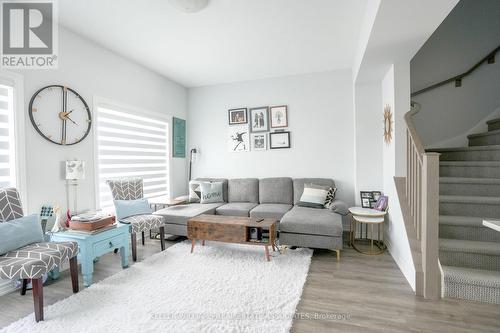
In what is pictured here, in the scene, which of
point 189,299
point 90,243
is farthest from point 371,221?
point 90,243

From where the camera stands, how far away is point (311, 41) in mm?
3117

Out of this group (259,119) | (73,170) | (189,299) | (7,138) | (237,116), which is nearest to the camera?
(189,299)

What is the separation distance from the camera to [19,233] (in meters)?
1.99

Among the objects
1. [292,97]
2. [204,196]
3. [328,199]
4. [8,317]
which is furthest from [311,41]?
[8,317]

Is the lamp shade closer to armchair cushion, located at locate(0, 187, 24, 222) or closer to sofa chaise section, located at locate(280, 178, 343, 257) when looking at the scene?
armchair cushion, located at locate(0, 187, 24, 222)

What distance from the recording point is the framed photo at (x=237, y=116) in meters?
4.61

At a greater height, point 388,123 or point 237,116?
point 237,116

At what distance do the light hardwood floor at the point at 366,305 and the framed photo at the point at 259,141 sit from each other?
242 centimetres

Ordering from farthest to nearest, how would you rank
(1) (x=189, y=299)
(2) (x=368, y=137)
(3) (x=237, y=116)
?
(3) (x=237, y=116), (2) (x=368, y=137), (1) (x=189, y=299)

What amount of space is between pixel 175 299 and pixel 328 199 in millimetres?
2556

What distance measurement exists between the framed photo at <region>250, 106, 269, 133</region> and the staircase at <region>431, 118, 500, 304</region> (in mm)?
2668

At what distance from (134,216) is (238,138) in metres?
2.34

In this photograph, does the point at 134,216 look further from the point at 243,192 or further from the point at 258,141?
the point at 258,141

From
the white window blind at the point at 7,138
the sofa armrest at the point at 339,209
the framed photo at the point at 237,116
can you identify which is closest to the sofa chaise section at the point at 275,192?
the sofa armrest at the point at 339,209
